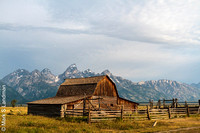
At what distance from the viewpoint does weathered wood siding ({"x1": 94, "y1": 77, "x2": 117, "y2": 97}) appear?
4160cm

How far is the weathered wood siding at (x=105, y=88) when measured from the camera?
4160 centimetres

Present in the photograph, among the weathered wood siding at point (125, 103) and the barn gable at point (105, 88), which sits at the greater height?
the barn gable at point (105, 88)

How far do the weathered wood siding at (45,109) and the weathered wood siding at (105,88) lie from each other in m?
8.70

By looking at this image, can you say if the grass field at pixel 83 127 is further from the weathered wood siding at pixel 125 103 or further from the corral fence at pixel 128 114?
the weathered wood siding at pixel 125 103

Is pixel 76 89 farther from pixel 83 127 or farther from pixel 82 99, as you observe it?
pixel 83 127

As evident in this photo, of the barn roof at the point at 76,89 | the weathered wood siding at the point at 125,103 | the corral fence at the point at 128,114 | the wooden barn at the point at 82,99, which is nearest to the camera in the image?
the corral fence at the point at 128,114

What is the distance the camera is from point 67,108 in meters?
34.6

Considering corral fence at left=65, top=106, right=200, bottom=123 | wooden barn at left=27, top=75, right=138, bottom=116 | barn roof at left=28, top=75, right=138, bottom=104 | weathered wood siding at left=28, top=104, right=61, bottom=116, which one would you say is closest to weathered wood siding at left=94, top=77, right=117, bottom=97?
wooden barn at left=27, top=75, right=138, bottom=116

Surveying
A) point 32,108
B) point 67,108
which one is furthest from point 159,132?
point 32,108

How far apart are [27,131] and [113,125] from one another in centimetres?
906

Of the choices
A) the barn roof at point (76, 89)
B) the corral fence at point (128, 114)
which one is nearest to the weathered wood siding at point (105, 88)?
the barn roof at point (76, 89)

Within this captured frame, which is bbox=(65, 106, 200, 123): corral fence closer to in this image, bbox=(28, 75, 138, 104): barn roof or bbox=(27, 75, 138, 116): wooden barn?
bbox=(27, 75, 138, 116): wooden barn

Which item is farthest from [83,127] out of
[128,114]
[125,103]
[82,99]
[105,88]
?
[125,103]

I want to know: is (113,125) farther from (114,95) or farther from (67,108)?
(114,95)
